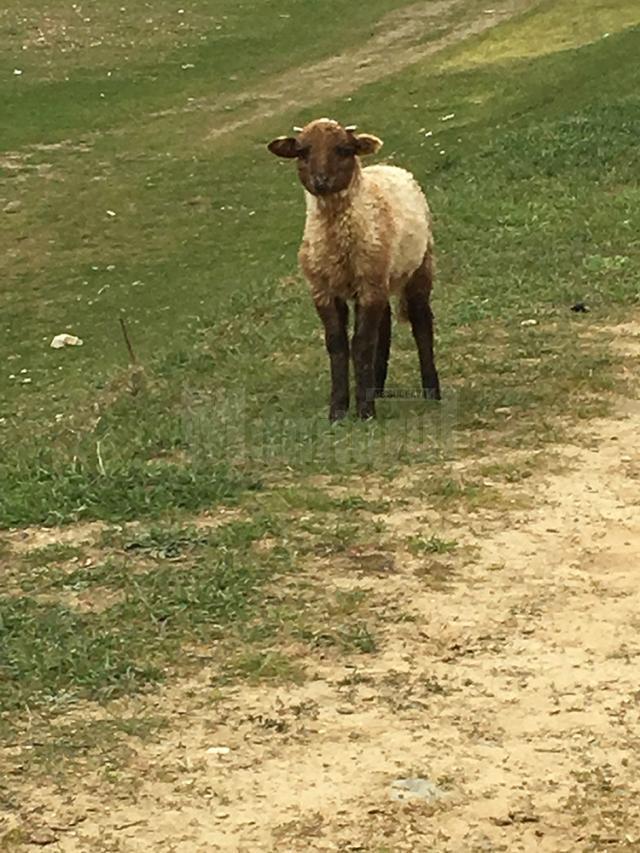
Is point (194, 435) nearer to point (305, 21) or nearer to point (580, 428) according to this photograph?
point (580, 428)

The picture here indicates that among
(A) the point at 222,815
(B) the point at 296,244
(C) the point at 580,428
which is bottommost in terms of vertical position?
(B) the point at 296,244

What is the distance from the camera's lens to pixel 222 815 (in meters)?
4.14

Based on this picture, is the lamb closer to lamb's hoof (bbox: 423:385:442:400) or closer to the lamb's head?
the lamb's head

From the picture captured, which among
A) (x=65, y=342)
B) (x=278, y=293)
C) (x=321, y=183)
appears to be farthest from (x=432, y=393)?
(x=65, y=342)

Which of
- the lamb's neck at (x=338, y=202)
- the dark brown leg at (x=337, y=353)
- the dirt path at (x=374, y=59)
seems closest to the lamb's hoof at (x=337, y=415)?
the dark brown leg at (x=337, y=353)

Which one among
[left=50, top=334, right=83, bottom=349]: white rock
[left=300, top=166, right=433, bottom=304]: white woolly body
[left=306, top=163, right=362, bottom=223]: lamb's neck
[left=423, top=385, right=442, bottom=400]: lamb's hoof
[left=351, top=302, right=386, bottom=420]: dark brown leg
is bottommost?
[left=50, top=334, right=83, bottom=349]: white rock

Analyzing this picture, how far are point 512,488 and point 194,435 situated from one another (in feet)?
6.38

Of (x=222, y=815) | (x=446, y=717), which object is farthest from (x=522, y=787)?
(x=222, y=815)

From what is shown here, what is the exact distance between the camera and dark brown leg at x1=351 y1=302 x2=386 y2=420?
8539 mm

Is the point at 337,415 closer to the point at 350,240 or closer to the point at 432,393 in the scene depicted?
the point at 432,393

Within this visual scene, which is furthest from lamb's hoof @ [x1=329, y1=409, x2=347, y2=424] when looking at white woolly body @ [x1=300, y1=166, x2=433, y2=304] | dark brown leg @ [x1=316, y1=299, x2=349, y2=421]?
white woolly body @ [x1=300, y1=166, x2=433, y2=304]

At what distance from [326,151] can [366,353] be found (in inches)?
43.4

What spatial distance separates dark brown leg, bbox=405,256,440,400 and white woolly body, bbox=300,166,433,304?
0.35 m

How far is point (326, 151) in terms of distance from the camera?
27.2 feet
